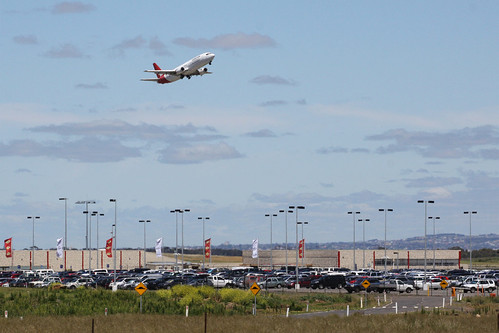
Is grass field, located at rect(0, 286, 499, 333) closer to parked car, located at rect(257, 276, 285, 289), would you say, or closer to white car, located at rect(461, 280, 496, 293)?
white car, located at rect(461, 280, 496, 293)

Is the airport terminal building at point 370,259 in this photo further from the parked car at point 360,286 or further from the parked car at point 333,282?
the parked car at point 360,286

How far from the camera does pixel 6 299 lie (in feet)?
206

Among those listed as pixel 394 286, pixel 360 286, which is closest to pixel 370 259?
pixel 394 286

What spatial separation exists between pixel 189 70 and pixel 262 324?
41.7m

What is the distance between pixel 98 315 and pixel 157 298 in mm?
10755

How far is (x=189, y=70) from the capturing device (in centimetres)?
8112

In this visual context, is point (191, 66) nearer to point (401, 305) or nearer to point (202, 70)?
point (202, 70)

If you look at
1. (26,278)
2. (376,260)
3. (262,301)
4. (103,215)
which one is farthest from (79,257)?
(262,301)

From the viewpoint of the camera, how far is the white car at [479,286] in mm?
84188

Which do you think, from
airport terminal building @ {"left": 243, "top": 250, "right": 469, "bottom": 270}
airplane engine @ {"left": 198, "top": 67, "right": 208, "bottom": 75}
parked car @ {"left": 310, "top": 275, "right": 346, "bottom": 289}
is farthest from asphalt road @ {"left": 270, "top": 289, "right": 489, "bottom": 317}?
airport terminal building @ {"left": 243, "top": 250, "right": 469, "bottom": 270}

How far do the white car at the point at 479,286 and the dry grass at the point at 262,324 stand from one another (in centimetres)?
3543

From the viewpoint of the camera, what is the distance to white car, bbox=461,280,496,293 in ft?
276

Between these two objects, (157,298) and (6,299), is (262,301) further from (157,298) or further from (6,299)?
(6,299)

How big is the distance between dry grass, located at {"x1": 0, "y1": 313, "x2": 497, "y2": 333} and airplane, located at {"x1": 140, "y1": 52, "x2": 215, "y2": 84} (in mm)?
34961
